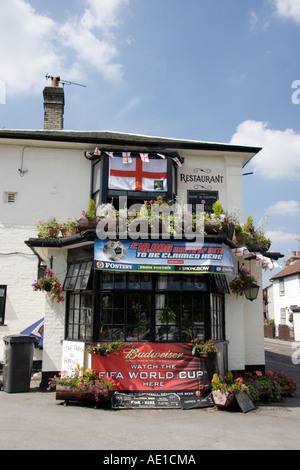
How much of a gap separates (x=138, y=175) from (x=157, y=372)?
20.1 ft

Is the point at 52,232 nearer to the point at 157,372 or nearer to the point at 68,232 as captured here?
the point at 68,232

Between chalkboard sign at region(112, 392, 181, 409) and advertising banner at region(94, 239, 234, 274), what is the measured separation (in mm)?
2734

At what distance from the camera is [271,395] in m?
9.93

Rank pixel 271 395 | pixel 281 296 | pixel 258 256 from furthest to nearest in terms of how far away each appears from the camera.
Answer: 1. pixel 281 296
2. pixel 258 256
3. pixel 271 395

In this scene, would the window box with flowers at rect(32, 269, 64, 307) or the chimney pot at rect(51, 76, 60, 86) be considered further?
the chimney pot at rect(51, 76, 60, 86)

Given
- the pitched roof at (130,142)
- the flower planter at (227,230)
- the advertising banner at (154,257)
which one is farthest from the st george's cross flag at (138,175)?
the advertising banner at (154,257)

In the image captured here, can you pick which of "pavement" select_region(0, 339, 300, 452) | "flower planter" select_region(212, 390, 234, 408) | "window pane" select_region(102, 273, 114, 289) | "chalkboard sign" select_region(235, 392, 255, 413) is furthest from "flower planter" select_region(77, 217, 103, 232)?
"chalkboard sign" select_region(235, 392, 255, 413)

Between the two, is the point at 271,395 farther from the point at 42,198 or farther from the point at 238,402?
the point at 42,198

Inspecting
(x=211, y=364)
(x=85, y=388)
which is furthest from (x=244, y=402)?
(x=85, y=388)

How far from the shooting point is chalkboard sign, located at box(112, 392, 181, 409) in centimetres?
868

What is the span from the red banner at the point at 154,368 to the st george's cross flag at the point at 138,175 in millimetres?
5277

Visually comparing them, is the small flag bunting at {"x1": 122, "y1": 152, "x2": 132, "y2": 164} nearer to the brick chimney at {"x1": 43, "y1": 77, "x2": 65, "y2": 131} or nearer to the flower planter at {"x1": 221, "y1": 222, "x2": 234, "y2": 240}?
the brick chimney at {"x1": 43, "y1": 77, "x2": 65, "y2": 131}
